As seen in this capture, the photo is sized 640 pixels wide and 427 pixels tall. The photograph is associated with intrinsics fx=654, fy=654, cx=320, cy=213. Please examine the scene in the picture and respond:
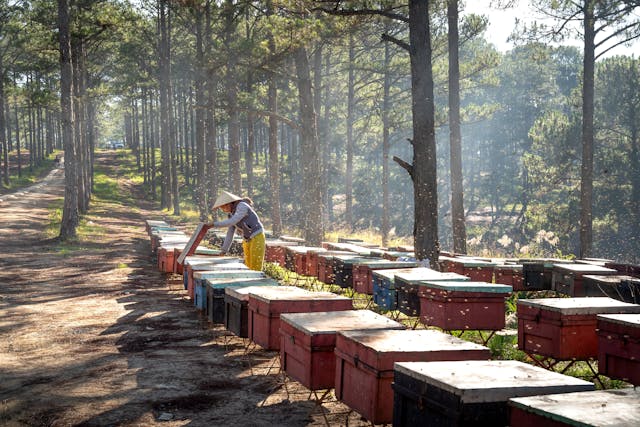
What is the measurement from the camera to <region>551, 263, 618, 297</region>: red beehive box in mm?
12625

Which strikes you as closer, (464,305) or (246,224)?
(464,305)

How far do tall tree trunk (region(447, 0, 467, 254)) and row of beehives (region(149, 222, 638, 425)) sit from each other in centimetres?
1450

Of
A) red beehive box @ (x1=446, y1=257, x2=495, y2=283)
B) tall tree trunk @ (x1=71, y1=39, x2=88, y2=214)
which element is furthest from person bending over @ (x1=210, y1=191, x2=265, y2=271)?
tall tree trunk @ (x1=71, y1=39, x2=88, y2=214)

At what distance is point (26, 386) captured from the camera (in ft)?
28.0

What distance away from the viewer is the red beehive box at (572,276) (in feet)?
41.4

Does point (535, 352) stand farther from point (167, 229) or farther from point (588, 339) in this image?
point (167, 229)

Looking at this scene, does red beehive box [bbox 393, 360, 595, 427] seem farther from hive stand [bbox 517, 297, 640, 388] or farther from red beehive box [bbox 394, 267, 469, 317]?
red beehive box [bbox 394, 267, 469, 317]

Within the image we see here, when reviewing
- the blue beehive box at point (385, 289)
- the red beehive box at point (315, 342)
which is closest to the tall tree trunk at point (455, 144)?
the blue beehive box at point (385, 289)

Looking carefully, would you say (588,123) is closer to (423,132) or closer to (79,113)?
(423,132)

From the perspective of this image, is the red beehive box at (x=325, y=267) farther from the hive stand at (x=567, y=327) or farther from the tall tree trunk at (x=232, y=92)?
the tall tree trunk at (x=232, y=92)

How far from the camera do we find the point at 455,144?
24.8 meters

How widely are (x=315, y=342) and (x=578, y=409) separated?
133 inches

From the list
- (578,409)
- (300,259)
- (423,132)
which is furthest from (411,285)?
(300,259)

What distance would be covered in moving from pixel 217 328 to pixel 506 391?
27.4 feet
